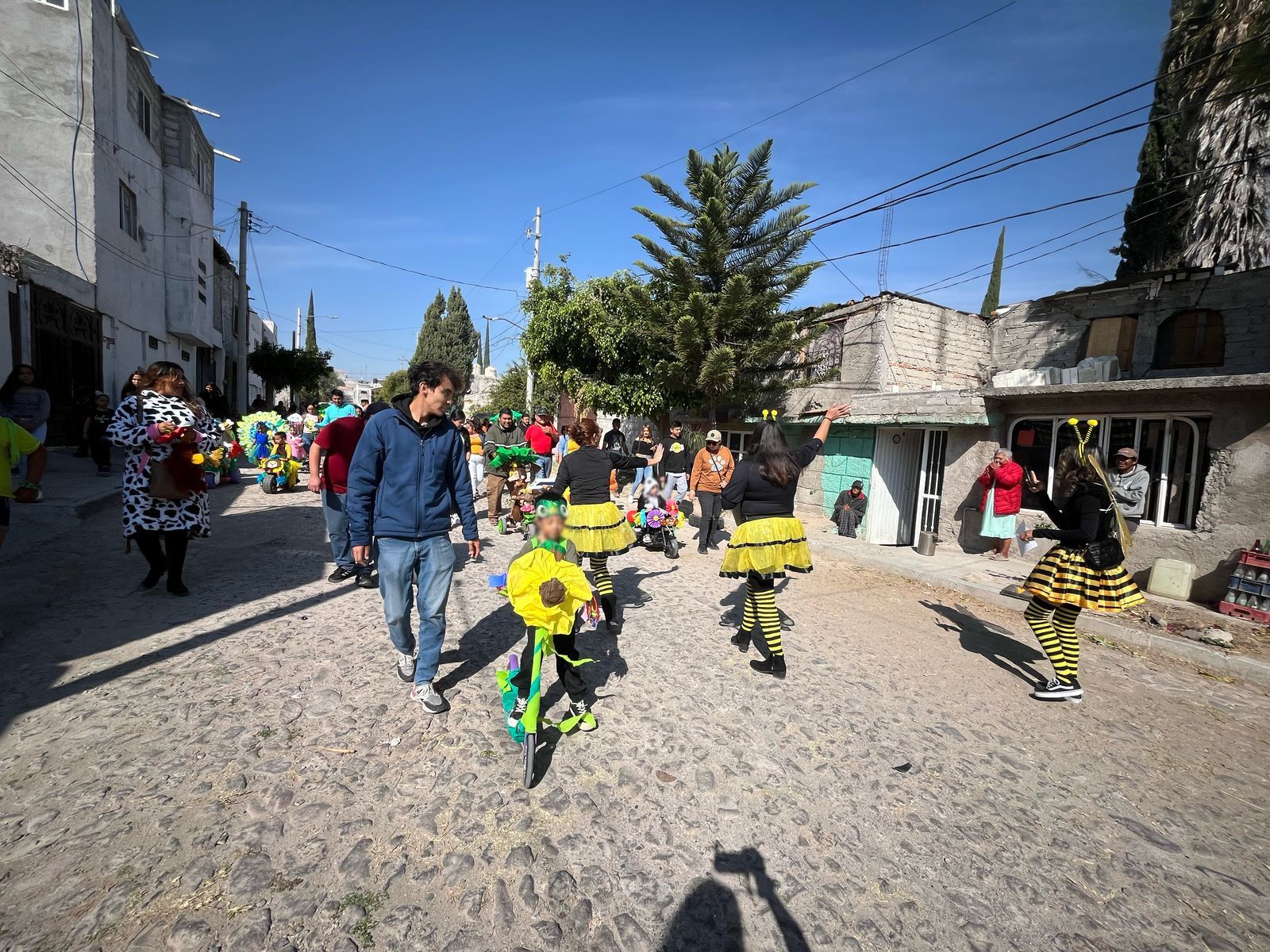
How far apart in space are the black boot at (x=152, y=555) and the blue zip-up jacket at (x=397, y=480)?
2887 mm

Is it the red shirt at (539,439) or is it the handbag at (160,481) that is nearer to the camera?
the handbag at (160,481)

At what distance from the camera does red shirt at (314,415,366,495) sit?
5945 millimetres

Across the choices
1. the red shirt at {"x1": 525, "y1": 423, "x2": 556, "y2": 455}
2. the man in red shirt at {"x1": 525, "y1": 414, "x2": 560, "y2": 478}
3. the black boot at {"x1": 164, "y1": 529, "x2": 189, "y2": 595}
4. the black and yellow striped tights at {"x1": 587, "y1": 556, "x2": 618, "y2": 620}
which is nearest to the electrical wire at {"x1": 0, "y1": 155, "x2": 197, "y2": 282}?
the man in red shirt at {"x1": 525, "y1": 414, "x2": 560, "y2": 478}

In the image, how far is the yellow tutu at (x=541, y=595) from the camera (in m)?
3.25

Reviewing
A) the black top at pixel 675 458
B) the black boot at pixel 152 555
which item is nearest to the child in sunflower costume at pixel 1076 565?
the black top at pixel 675 458

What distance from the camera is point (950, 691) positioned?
465cm

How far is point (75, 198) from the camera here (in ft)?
44.8

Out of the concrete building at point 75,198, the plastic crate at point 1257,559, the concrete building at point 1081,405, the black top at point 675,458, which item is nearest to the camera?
the plastic crate at point 1257,559

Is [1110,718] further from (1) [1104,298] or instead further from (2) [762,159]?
(2) [762,159]

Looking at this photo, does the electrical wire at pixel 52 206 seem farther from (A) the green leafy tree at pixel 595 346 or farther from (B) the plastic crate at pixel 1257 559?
(B) the plastic crate at pixel 1257 559

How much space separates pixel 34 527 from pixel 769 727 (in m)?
8.83

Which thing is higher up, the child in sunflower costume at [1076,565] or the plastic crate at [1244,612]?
the child in sunflower costume at [1076,565]

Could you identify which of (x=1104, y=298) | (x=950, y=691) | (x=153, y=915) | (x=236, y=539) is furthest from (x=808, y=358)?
(x=153, y=915)

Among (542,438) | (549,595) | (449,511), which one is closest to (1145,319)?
(542,438)
